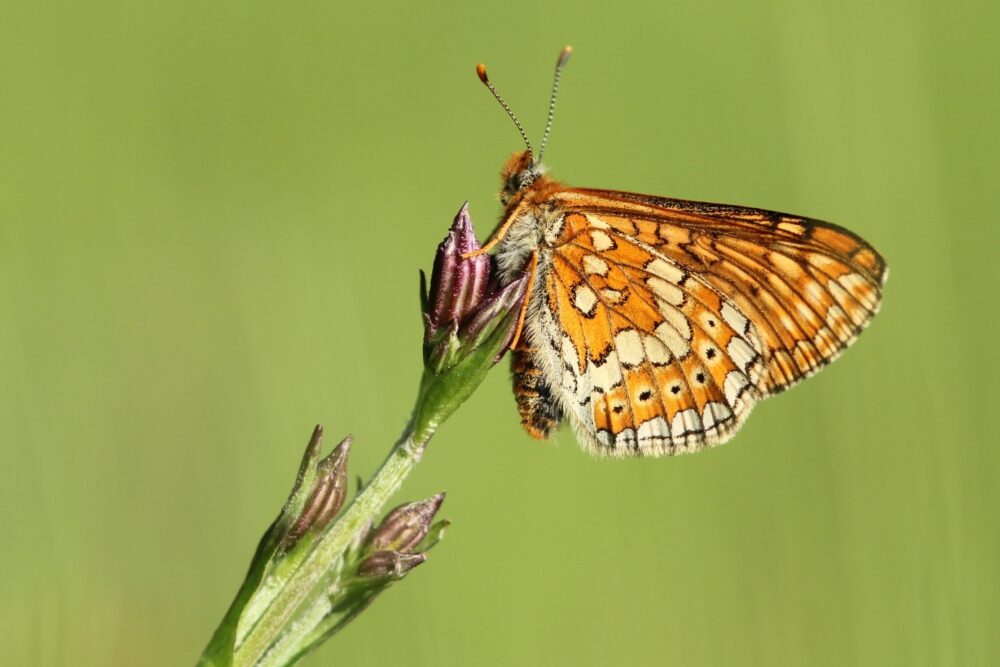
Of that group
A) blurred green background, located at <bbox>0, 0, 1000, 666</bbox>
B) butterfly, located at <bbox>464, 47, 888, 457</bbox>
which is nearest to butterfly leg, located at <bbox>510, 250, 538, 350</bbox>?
butterfly, located at <bbox>464, 47, 888, 457</bbox>

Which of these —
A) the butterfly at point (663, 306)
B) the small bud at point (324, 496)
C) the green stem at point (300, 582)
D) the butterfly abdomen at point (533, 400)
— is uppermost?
the butterfly at point (663, 306)

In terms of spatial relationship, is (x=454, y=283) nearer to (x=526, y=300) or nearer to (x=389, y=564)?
(x=526, y=300)

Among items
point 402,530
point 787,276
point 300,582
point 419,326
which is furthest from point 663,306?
point 419,326

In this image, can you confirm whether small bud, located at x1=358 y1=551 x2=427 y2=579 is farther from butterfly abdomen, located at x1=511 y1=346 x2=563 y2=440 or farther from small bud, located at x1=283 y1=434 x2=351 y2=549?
butterfly abdomen, located at x1=511 y1=346 x2=563 y2=440

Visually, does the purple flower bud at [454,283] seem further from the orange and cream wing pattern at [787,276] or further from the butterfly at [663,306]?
the orange and cream wing pattern at [787,276]

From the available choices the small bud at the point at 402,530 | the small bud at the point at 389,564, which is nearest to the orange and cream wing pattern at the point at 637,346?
the small bud at the point at 402,530

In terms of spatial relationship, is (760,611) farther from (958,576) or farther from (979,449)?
(979,449)

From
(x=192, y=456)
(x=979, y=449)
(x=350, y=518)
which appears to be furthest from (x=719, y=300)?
(x=192, y=456)
